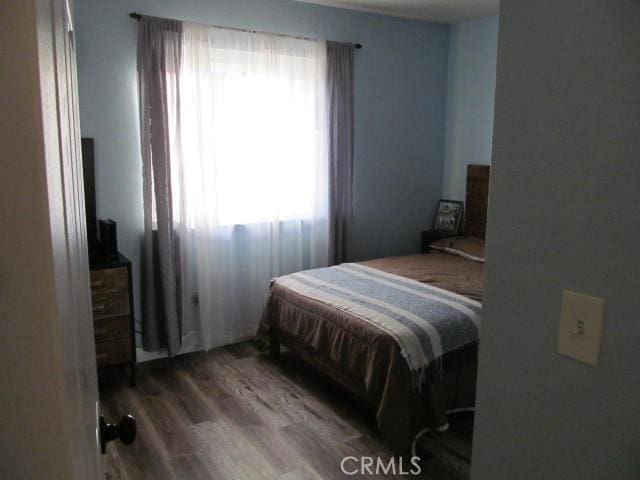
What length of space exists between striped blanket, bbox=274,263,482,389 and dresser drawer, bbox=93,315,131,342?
1038 millimetres

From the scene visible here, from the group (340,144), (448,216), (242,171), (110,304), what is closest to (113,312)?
(110,304)

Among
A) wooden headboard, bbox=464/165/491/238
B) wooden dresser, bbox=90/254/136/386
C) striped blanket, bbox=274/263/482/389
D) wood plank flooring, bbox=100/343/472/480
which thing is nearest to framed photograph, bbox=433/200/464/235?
wooden headboard, bbox=464/165/491/238

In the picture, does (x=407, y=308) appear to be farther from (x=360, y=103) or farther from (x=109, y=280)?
(x=360, y=103)

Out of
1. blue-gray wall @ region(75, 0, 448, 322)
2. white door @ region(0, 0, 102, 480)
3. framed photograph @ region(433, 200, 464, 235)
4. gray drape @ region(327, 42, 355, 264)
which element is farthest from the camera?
framed photograph @ region(433, 200, 464, 235)

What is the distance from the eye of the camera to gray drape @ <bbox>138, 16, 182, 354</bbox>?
3.32m

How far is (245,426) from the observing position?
2.82m

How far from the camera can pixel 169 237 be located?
11.5ft

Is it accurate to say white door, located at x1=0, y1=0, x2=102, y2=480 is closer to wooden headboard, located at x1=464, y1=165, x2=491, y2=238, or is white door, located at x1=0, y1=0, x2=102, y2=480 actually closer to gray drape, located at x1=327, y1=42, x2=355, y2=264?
gray drape, located at x1=327, y1=42, x2=355, y2=264

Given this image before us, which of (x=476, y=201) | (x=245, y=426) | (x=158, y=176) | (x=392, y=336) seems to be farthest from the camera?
(x=476, y=201)

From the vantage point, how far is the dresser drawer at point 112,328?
121 inches

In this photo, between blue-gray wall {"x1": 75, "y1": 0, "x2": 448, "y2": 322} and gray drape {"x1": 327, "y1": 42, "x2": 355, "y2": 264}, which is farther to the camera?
gray drape {"x1": 327, "y1": 42, "x2": 355, "y2": 264}

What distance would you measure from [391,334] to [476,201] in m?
2.52

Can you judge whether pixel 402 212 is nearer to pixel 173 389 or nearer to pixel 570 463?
pixel 173 389

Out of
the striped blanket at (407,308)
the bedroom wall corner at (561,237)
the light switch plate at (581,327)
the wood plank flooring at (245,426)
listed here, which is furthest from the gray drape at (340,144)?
the light switch plate at (581,327)
